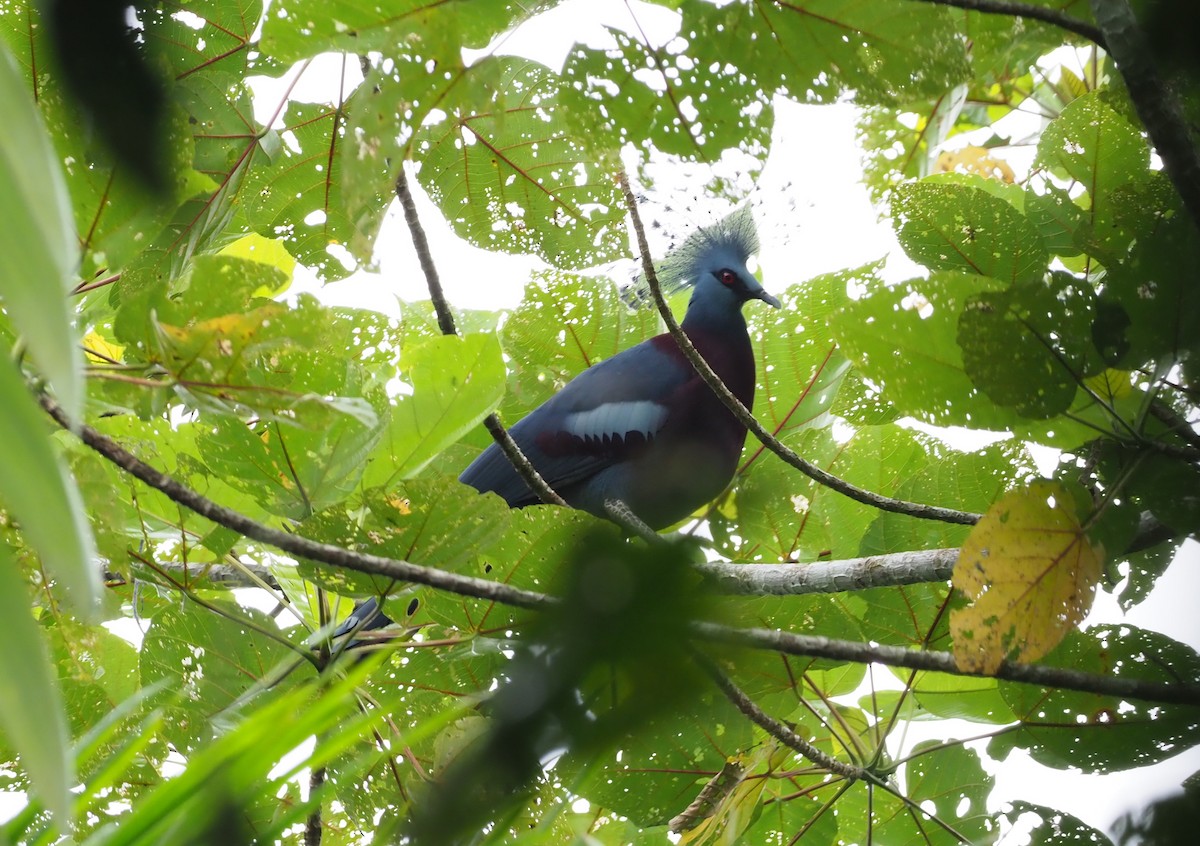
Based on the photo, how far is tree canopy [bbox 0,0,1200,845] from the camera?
299 millimetres

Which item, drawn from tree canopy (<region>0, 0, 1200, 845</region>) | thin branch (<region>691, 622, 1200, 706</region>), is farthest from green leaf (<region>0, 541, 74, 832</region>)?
thin branch (<region>691, 622, 1200, 706</region>)

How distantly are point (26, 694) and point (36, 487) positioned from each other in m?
0.05

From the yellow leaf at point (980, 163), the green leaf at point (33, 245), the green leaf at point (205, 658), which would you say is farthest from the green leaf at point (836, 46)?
the yellow leaf at point (980, 163)

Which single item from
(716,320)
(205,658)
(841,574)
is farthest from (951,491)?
(716,320)

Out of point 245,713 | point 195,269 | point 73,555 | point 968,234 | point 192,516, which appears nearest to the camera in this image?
point 73,555

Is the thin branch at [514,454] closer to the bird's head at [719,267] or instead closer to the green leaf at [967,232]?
the green leaf at [967,232]

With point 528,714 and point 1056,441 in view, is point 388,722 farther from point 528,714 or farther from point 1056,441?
point 528,714

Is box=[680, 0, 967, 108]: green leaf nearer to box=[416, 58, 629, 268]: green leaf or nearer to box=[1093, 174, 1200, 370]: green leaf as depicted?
box=[1093, 174, 1200, 370]: green leaf

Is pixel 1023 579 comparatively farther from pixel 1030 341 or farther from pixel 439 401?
pixel 439 401

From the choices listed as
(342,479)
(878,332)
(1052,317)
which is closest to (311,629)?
(342,479)

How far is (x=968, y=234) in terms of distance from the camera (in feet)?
4.05

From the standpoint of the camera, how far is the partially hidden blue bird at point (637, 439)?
109 inches

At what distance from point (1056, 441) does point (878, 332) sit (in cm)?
23

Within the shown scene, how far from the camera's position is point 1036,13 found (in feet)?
2.81
